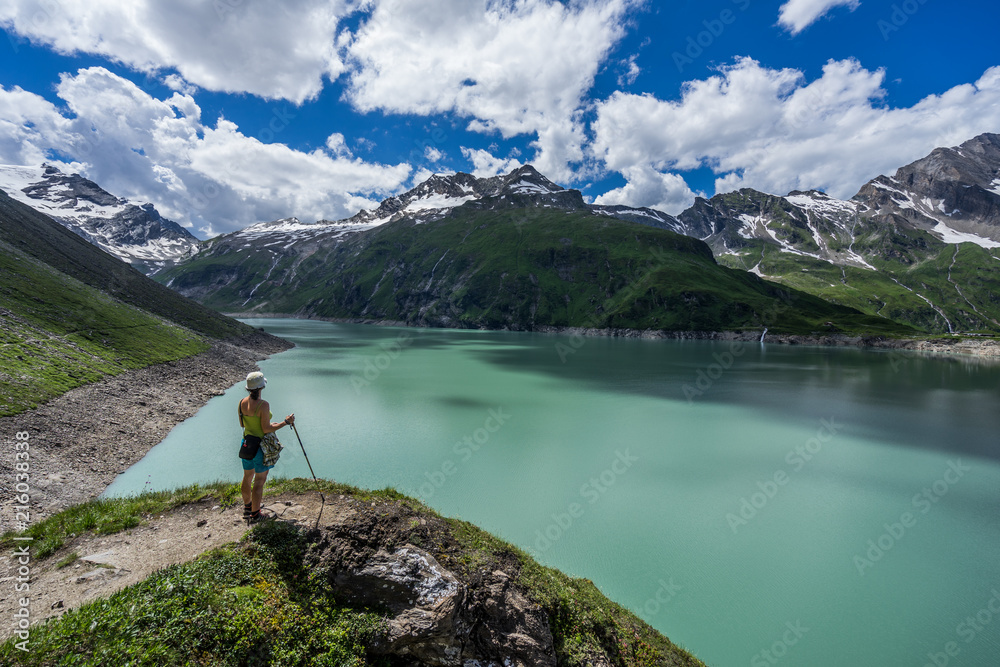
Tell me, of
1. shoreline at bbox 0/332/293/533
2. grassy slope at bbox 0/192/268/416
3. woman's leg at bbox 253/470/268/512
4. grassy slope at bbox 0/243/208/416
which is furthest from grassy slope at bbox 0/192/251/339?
woman's leg at bbox 253/470/268/512

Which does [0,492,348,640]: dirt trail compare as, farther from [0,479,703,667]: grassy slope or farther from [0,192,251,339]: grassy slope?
[0,192,251,339]: grassy slope

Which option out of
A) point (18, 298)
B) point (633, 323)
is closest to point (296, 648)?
point (18, 298)

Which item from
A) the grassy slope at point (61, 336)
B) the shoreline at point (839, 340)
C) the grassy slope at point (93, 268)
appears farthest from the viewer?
the shoreline at point (839, 340)

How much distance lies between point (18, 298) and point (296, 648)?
43705 mm

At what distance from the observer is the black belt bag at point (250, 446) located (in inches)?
349

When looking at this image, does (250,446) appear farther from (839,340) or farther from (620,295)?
(620,295)

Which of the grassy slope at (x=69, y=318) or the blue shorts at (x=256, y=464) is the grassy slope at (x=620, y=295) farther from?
the blue shorts at (x=256, y=464)

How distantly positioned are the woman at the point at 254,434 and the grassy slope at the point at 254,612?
785 mm

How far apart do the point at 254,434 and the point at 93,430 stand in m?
19.8

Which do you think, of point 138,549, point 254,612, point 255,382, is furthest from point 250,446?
point 254,612

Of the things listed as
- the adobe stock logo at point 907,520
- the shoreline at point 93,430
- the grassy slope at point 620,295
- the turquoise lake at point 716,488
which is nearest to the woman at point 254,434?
the turquoise lake at point 716,488

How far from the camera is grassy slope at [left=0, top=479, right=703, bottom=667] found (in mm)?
5535

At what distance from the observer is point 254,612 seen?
21.4 ft

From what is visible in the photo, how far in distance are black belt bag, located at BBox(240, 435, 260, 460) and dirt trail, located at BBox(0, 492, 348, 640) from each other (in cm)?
142
